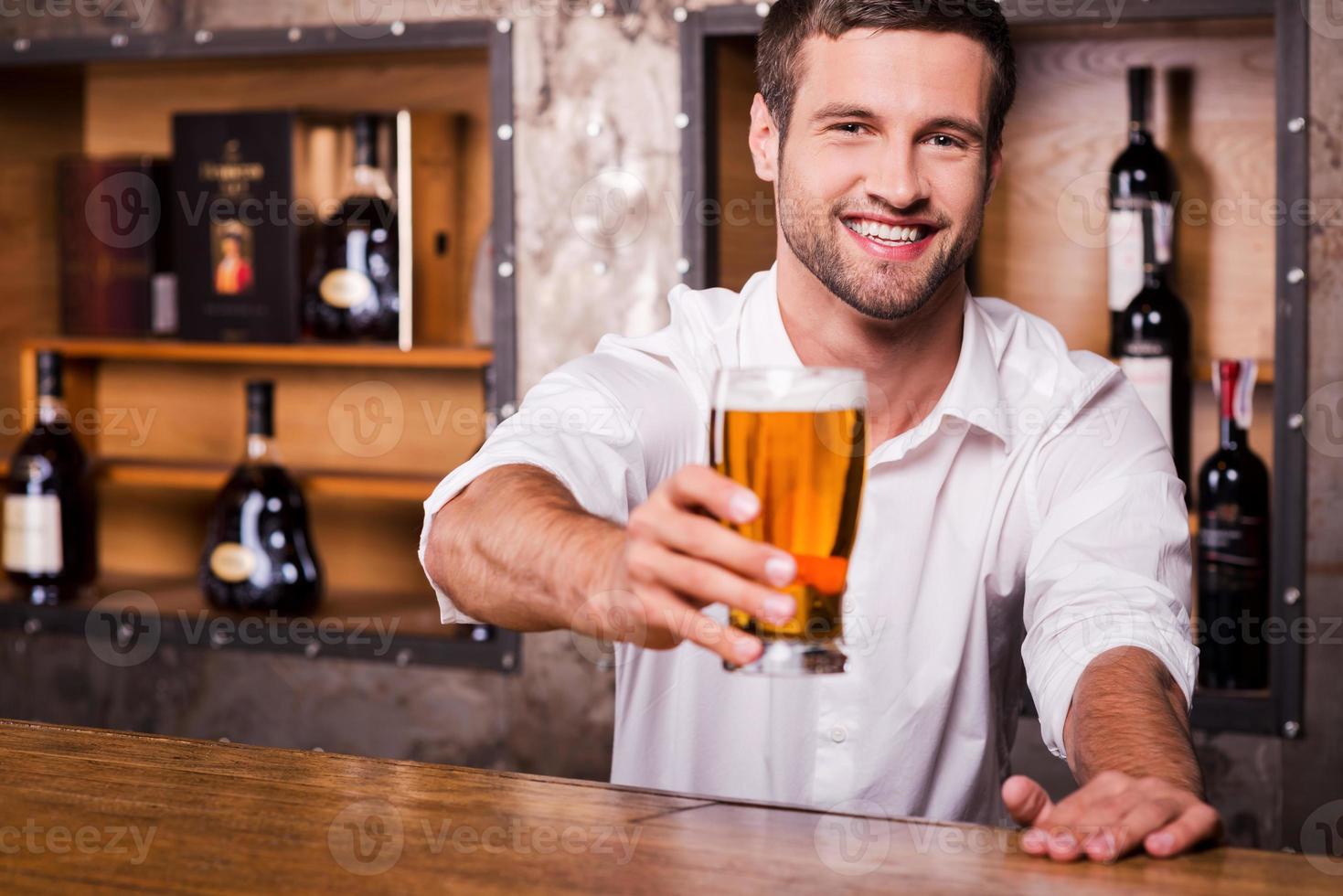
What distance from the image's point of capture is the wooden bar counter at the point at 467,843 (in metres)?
0.68

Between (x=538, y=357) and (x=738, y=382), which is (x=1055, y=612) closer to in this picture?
(x=738, y=382)

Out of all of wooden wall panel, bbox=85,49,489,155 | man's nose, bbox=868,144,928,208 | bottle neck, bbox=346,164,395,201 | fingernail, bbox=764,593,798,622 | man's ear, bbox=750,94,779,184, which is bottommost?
fingernail, bbox=764,593,798,622

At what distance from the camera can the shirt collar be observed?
1.28 meters

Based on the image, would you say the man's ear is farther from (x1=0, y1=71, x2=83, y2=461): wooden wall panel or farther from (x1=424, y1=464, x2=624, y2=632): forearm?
(x1=0, y1=71, x2=83, y2=461): wooden wall panel

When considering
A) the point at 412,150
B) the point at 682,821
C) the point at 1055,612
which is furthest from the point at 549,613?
the point at 412,150

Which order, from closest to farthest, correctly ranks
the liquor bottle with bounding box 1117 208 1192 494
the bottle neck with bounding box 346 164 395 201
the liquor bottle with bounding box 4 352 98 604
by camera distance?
the liquor bottle with bounding box 1117 208 1192 494 < the bottle neck with bounding box 346 164 395 201 < the liquor bottle with bounding box 4 352 98 604

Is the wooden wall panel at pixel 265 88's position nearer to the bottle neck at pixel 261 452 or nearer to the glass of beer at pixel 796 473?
the bottle neck at pixel 261 452

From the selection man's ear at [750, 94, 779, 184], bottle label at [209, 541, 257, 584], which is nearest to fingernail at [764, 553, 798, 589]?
man's ear at [750, 94, 779, 184]

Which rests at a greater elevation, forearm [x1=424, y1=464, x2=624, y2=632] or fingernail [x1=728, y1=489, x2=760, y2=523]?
fingernail [x1=728, y1=489, x2=760, y2=523]

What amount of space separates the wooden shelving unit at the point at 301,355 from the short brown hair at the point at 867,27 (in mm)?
783

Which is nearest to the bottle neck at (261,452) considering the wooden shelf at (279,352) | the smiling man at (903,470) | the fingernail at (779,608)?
the wooden shelf at (279,352)

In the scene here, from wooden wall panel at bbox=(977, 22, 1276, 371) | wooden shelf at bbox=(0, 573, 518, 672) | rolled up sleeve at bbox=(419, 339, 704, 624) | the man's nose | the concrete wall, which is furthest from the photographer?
wooden shelf at bbox=(0, 573, 518, 672)

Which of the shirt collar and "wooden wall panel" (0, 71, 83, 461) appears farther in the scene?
"wooden wall panel" (0, 71, 83, 461)

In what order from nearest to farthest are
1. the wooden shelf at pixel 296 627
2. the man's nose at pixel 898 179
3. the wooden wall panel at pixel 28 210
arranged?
the man's nose at pixel 898 179 < the wooden shelf at pixel 296 627 < the wooden wall panel at pixel 28 210
